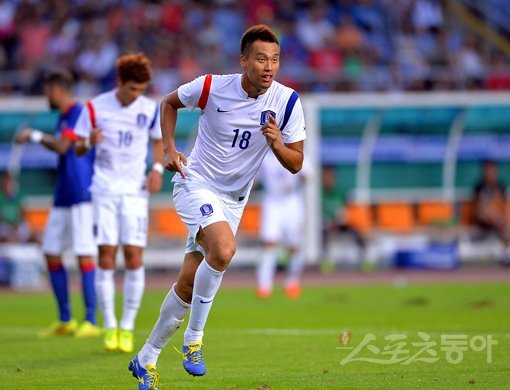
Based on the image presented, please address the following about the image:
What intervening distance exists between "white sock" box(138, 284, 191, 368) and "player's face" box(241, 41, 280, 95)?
177 centimetres

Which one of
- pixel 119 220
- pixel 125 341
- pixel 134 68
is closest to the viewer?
pixel 125 341

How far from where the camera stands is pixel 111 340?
1063 cm

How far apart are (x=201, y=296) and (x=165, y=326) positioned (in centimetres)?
42

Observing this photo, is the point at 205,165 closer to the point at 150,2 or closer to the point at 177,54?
the point at 177,54

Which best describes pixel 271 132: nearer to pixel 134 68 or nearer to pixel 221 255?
pixel 221 255

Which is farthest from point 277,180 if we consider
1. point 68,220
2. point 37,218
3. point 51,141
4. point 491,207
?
point 491,207

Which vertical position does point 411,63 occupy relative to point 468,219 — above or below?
above

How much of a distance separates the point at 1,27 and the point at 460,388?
1969cm

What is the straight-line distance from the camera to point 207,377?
8.65 meters

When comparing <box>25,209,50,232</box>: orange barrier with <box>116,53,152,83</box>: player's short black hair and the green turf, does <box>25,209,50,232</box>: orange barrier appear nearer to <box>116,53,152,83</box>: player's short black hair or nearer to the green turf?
the green turf

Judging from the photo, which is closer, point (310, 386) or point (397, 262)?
point (310, 386)

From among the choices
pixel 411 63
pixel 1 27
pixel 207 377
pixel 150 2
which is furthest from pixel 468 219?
pixel 207 377

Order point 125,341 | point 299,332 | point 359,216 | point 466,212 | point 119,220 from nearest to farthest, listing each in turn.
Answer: point 125,341
point 119,220
point 299,332
point 359,216
point 466,212

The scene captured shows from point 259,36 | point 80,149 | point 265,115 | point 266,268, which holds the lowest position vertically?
point 266,268
